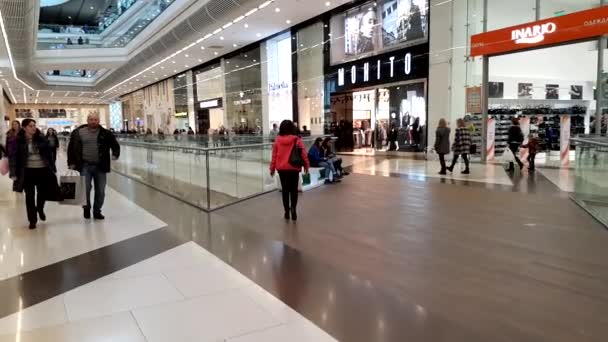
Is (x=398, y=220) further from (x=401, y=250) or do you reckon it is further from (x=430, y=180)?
(x=430, y=180)

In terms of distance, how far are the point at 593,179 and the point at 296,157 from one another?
4.19 m

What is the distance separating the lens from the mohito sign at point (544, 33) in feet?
33.0

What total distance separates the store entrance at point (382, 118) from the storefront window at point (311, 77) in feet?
2.83

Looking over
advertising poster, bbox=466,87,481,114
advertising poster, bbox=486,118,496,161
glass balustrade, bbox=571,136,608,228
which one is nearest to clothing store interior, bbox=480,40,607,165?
advertising poster, bbox=466,87,481,114

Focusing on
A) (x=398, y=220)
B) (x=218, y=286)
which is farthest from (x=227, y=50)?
(x=218, y=286)

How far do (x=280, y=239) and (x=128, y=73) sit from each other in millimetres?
28041

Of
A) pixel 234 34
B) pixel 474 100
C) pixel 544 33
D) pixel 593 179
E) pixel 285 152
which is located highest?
pixel 234 34

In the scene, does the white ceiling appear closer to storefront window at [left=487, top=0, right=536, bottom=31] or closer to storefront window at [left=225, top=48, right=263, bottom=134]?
storefront window at [left=225, top=48, right=263, bottom=134]

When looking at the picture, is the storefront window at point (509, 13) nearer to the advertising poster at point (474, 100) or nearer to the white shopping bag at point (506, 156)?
the advertising poster at point (474, 100)

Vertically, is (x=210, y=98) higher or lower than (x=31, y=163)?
higher

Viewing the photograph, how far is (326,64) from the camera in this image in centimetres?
1883

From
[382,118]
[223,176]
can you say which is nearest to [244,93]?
[382,118]

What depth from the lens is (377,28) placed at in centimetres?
1605

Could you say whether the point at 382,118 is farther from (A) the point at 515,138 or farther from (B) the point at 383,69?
(A) the point at 515,138
